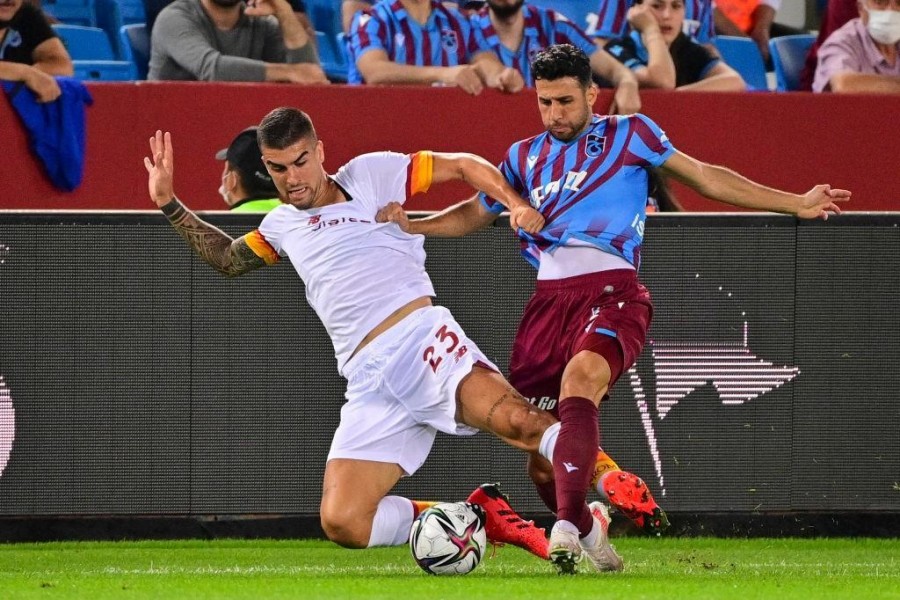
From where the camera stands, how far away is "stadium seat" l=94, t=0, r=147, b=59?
396 inches

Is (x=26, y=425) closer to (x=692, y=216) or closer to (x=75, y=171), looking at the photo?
(x=75, y=171)

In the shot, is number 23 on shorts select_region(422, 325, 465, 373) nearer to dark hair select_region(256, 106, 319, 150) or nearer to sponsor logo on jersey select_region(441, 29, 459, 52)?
dark hair select_region(256, 106, 319, 150)

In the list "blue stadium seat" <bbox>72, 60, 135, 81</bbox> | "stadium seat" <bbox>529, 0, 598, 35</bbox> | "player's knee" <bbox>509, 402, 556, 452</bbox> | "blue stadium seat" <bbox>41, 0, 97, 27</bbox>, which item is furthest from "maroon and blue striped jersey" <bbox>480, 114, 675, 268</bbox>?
"blue stadium seat" <bbox>41, 0, 97, 27</bbox>

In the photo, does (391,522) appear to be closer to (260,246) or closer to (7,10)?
(260,246)

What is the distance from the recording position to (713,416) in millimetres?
7410

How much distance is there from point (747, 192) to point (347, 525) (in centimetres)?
202

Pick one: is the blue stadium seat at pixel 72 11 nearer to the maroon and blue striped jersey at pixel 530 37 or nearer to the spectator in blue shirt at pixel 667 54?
→ the maroon and blue striped jersey at pixel 530 37

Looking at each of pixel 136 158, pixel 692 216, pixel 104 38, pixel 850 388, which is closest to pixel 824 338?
pixel 850 388

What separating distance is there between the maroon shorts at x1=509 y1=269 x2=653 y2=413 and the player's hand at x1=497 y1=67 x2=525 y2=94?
2.76 m

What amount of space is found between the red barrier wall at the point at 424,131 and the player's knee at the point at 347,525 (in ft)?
9.42

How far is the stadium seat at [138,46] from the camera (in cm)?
952

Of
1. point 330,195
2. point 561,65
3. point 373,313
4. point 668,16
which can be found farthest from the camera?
point 668,16

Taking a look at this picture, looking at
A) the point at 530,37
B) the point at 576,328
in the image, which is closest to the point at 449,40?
the point at 530,37

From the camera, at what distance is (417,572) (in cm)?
592
